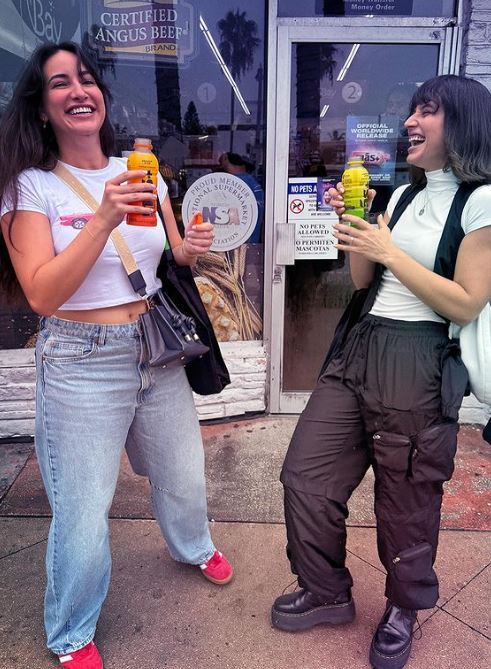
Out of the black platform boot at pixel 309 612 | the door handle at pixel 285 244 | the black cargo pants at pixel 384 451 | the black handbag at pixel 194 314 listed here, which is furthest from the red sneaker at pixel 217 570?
the door handle at pixel 285 244

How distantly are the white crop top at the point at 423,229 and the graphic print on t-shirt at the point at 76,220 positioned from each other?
105 centimetres

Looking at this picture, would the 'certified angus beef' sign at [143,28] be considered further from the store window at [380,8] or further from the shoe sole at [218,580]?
the shoe sole at [218,580]

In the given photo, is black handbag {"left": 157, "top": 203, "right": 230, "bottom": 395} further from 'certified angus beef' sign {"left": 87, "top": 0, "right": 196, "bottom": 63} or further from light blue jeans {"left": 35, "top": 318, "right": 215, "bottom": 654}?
'certified angus beef' sign {"left": 87, "top": 0, "right": 196, "bottom": 63}

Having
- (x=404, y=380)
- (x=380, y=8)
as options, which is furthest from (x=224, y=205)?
(x=404, y=380)

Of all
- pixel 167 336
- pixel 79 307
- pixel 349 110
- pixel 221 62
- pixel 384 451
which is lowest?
pixel 384 451

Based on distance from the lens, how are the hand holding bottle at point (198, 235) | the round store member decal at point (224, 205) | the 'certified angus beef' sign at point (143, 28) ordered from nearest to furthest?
the hand holding bottle at point (198, 235), the 'certified angus beef' sign at point (143, 28), the round store member decal at point (224, 205)

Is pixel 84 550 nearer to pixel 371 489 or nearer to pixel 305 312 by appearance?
pixel 371 489

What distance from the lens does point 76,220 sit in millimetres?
1727

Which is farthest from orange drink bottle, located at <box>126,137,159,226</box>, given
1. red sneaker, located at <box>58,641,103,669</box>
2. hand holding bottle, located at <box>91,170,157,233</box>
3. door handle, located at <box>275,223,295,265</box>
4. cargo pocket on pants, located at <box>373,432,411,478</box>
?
door handle, located at <box>275,223,295,265</box>

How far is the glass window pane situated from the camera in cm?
361

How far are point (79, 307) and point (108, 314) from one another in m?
0.10

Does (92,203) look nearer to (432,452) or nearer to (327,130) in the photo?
(432,452)

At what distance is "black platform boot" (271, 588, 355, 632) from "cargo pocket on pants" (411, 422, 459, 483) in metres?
0.69

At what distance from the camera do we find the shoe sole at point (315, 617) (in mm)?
2207
